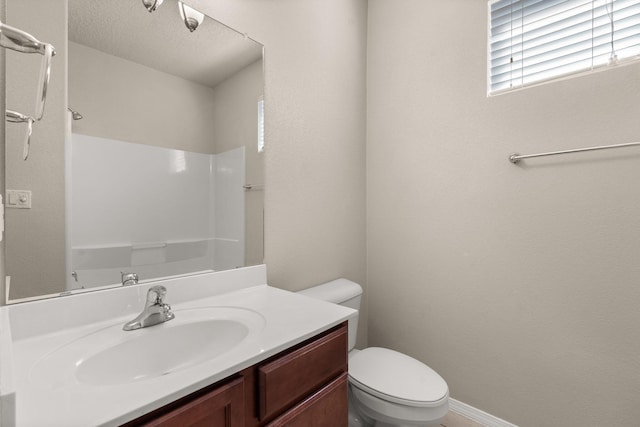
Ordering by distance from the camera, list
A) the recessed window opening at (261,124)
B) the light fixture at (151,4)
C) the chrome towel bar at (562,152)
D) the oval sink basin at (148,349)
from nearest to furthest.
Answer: the oval sink basin at (148,349)
the light fixture at (151,4)
the chrome towel bar at (562,152)
the recessed window opening at (261,124)

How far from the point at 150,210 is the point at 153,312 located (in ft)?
1.21

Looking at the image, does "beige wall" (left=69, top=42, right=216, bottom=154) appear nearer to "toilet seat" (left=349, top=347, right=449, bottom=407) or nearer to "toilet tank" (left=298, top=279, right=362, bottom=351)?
"toilet tank" (left=298, top=279, right=362, bottom=351)

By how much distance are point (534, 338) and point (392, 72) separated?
165cm

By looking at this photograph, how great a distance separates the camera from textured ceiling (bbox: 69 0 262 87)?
0.95 m

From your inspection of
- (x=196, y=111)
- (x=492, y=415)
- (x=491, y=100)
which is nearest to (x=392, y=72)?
(x=491, y=100)

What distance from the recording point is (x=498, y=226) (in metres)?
1.52

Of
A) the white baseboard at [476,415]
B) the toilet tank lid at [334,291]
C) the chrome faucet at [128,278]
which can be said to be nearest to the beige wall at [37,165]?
the chrome faucet at [128,278]

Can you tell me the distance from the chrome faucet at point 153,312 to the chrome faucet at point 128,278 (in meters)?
0.11

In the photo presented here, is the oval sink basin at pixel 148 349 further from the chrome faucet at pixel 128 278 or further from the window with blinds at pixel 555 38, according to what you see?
the window with blinds at pixel 555 38

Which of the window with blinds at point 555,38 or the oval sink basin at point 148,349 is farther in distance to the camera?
the window with blinds at point 555,38

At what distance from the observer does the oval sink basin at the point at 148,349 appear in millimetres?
680

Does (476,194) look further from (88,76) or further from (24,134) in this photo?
(24,134)

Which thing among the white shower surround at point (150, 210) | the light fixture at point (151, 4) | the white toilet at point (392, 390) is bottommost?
the white toilet at point (392, 390)

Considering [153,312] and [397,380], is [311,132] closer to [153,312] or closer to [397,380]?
[153,312]
